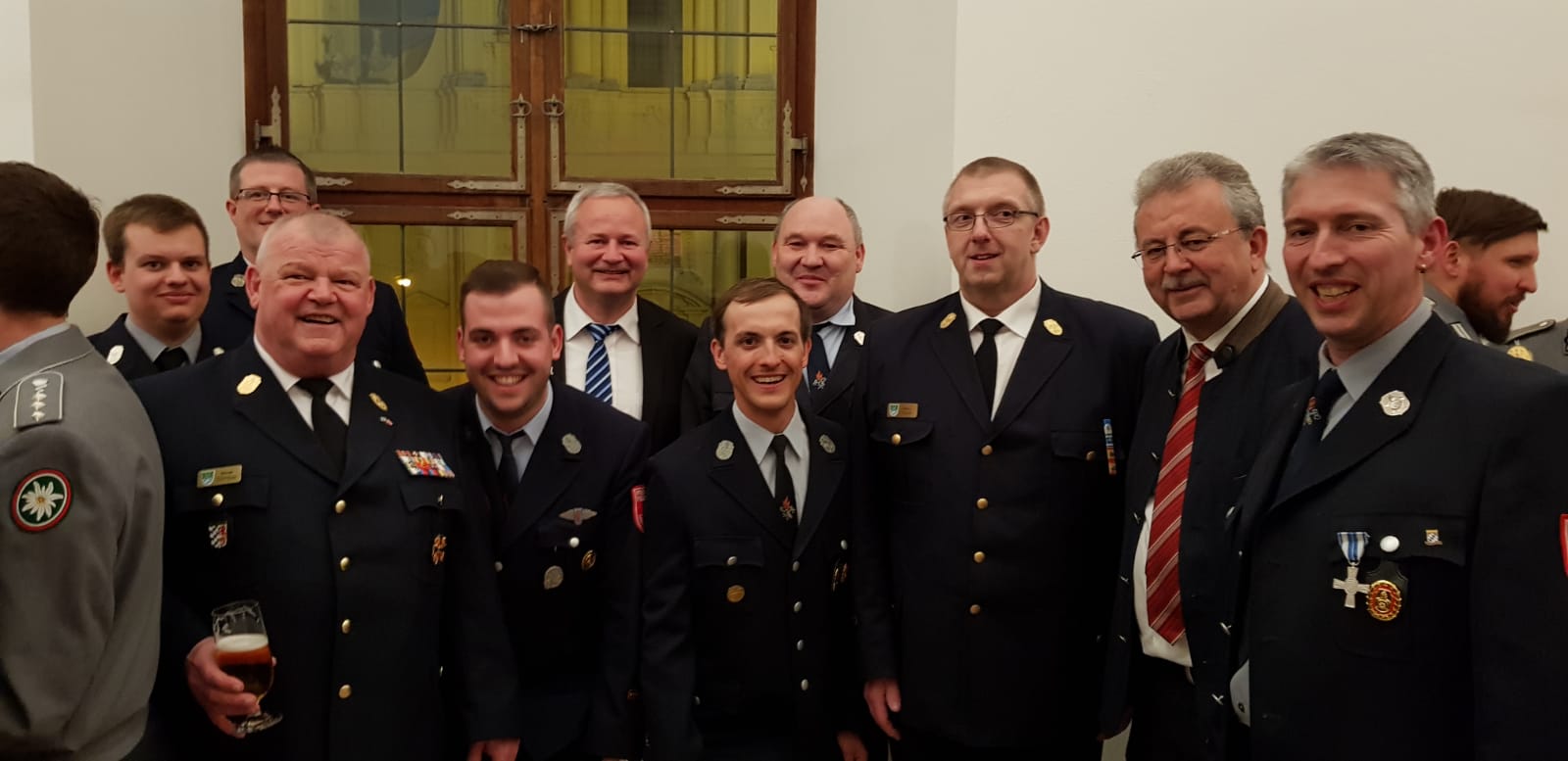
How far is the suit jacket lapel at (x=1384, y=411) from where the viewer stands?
168 centimetres

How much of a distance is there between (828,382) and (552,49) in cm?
185

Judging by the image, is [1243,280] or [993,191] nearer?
[1243,280]

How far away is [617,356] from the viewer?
314 centimetres

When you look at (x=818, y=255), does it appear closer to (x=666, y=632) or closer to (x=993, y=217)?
(x=993, y=217)

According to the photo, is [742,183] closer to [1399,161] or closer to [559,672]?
[559,672]

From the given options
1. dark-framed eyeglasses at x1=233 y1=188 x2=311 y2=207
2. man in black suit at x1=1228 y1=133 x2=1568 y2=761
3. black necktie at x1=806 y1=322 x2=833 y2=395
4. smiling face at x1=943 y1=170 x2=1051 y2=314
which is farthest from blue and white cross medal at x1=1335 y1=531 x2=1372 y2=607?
dark-framed eyeglasses at x1=233 y1=188 x2=311 y2=207

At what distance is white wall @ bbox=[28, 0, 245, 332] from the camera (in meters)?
3.46

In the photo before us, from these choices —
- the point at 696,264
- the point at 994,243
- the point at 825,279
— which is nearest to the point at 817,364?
the point at 825,279

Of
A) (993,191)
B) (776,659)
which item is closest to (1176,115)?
(993,191)

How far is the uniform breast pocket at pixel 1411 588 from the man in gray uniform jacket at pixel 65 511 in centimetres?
183

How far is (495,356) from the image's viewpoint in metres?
2.44

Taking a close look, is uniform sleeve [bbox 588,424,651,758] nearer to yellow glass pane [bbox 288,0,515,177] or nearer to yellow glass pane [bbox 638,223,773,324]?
yellow glass pane [bbox 638,223,773,324]

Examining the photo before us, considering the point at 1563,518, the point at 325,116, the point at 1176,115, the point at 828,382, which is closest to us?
the point at 1563,518

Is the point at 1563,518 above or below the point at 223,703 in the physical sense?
above
